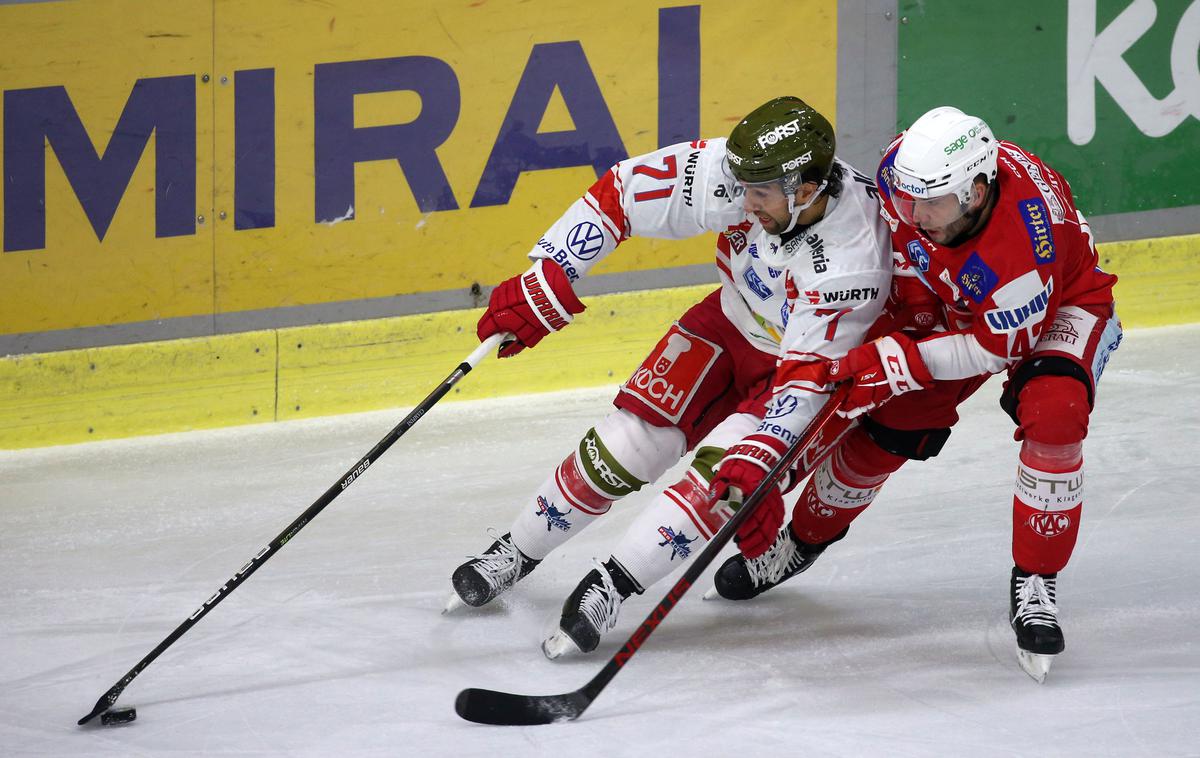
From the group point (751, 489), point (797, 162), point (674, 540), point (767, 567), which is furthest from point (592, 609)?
point (797, 162)

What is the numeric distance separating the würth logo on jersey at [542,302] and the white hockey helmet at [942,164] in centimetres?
83

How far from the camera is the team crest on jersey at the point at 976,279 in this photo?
10.3 ft

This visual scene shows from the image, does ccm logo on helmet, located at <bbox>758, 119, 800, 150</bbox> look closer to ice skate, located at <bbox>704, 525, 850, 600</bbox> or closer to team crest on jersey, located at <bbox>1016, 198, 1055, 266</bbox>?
team crest on jersey, located at <bbox>1016, 198, 1055, 266</bbox>

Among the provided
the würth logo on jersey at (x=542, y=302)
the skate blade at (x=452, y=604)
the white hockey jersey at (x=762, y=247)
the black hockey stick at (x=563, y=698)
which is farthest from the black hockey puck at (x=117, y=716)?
the white hockey jersey at (x=762, y=247)

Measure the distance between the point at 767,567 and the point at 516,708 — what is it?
95 centimetres

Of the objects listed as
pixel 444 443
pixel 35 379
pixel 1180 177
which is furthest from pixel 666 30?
pixel 35 379

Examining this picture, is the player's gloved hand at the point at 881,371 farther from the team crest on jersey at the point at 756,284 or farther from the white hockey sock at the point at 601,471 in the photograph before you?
A: the white hockey sock at the point at 601,471

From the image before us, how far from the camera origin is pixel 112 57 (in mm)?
5227

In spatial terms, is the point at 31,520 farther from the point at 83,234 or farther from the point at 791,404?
the point at 791,404

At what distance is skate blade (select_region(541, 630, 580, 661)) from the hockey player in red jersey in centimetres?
80

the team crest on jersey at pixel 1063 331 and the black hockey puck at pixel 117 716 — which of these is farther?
the team crest on jersey at pixel 1063 331

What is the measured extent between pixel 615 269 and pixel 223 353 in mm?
1479

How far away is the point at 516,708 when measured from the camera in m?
3.10

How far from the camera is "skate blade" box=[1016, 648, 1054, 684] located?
129 inches
